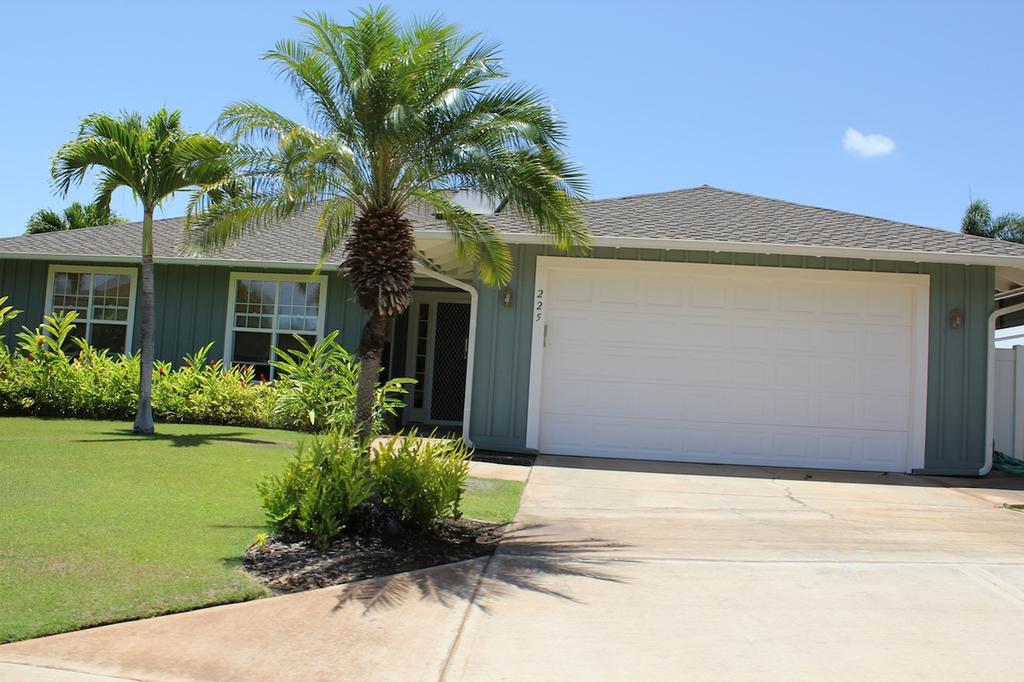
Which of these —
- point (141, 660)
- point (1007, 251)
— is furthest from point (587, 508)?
point (1007, 251)

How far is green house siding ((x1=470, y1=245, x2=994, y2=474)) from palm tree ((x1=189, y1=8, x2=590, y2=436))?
386 centimetres

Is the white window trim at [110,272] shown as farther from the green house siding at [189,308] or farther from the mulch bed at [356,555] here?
the mulch bed at [356,555]

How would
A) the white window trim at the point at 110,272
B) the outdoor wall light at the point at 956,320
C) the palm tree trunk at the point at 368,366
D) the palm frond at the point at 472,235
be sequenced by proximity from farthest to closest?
the white window trim at the point at 110,272, the outdoor wall light at the point at 956,320, the palm frond at the point at 472,235, the palm tree trunk at the point at 368,366

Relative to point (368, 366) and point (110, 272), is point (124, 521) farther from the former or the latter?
point (110, 272)

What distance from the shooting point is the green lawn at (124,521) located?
463cm

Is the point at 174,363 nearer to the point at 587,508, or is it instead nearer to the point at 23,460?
the point at 23,460

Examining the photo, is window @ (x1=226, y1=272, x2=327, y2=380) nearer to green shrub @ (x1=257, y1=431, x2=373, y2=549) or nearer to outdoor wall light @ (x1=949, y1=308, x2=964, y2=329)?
green shrub @ (x1=257, y1=431, x2=373, y2=549)

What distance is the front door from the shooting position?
1673cm

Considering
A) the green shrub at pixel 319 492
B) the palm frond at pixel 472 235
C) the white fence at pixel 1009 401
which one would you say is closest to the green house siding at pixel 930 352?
the white fence at pixel 1009 401

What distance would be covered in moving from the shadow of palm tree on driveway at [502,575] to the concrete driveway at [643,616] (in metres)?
0.02

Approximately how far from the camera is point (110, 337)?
15.7 m

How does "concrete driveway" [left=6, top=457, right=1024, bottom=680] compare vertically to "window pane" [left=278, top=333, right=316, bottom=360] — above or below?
below

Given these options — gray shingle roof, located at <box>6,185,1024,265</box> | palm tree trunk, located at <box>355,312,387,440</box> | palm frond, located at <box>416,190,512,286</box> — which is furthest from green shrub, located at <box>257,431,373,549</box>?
gray shingle roof, located at <box>6,185,1024,265</box>

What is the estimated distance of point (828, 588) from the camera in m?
5.48
